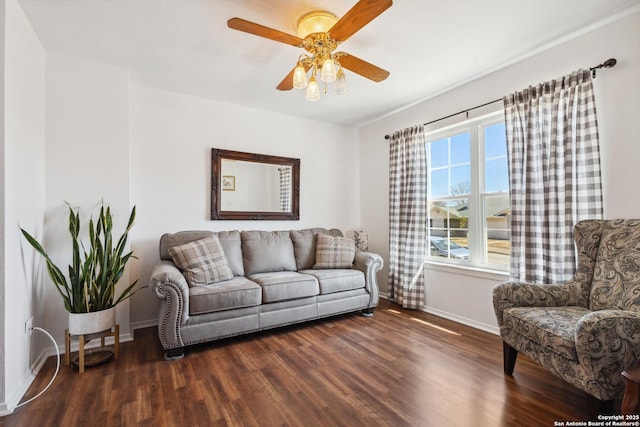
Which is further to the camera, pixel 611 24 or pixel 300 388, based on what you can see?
pixel 611 24

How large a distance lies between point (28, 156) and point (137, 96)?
4.35 feet

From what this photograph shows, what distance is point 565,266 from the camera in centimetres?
230

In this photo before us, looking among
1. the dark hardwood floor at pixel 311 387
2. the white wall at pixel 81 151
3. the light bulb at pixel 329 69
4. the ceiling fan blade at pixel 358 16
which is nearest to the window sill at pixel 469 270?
the dark hardwood floor at pixel 311 387

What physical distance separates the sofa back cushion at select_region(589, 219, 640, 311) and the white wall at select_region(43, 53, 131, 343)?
372 centimetres

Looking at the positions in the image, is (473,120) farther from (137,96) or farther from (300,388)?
(137,96)

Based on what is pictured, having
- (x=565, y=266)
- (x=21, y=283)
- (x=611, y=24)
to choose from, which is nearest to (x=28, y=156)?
(x=21, y=283)

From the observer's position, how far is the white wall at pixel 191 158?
3117 millimetres

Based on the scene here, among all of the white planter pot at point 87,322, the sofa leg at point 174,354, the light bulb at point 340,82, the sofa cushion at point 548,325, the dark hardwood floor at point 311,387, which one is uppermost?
the light bulb at point 340,82

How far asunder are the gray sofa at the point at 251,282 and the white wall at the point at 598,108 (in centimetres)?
89

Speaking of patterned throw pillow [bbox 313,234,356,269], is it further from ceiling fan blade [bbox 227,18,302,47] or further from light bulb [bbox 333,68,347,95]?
ceiling fan blade [bbox 227,18,302,47]

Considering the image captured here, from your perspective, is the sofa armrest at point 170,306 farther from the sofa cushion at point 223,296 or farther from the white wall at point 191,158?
the white wall at point 191,158

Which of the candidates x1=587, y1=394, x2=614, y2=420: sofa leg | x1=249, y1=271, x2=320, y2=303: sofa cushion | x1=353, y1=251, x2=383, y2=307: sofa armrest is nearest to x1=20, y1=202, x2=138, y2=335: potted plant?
x1=249, y1=271, x2=320, y2=303: sofa cushion

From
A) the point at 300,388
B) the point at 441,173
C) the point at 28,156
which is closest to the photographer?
the point at 300,388

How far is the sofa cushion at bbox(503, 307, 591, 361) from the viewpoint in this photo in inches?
63.6
